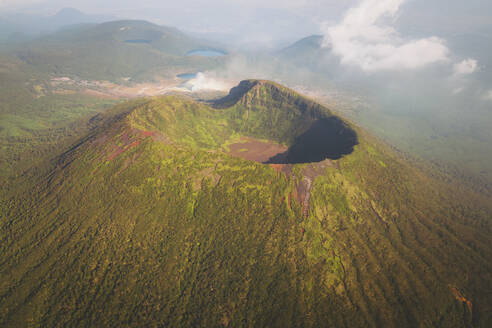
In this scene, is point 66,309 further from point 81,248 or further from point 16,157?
point 16,157

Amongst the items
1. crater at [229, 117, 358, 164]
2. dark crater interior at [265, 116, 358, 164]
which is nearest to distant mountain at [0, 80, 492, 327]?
dark crater interior at [265, 116, 358, 164]

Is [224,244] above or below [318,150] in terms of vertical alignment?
below

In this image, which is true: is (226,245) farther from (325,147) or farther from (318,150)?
(325,147)

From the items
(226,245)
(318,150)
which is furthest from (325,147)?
(226,245)

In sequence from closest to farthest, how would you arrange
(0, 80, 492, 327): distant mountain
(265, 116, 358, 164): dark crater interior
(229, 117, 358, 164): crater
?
(0, 80, 492, 327): distant mountain → (265, 116, 358, 164): dark crater interior → (229, 117, 358, 164): crater

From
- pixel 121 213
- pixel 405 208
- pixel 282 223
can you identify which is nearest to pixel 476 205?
pixel 405 208

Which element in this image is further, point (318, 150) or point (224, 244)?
point (318, 150)

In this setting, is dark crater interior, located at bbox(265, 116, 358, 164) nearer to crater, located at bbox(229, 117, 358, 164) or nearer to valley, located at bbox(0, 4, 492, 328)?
crater, located at bbox(229, 117, 358, 164)

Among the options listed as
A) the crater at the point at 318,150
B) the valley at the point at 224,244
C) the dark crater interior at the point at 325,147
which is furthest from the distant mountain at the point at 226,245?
the crater at the point at 318,150
